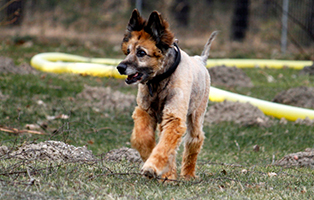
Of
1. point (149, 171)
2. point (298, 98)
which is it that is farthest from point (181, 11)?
point (149, 171)

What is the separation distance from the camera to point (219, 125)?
319 inches

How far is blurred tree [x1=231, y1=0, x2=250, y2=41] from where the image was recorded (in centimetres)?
1920

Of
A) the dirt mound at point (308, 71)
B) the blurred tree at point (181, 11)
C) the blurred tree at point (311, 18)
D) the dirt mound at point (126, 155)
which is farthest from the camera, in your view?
the blurred tree at point (181, 11)

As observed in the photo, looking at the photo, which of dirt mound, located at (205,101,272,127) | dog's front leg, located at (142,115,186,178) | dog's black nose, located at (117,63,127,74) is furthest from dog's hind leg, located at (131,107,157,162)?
dirt mound, located at (205,101,272,127)

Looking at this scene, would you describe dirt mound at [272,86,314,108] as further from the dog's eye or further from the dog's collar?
the dog's eye

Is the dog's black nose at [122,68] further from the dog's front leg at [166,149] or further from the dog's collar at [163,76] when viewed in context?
the dog's front leg at [166,149]

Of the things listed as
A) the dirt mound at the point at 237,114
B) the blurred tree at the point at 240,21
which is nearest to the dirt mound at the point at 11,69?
the dirt mound at the point at 237,114

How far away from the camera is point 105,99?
8.55 m

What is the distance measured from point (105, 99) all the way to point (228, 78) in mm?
3788

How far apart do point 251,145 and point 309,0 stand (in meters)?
13.1

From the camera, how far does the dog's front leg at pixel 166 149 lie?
401 centimetres

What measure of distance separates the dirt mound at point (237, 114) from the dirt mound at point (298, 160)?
206 cm

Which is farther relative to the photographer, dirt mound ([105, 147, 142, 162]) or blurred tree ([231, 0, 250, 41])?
blurred tree ([231, 0, 250, 41])

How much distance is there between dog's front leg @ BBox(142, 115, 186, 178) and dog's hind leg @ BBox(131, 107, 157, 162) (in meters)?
0.14
